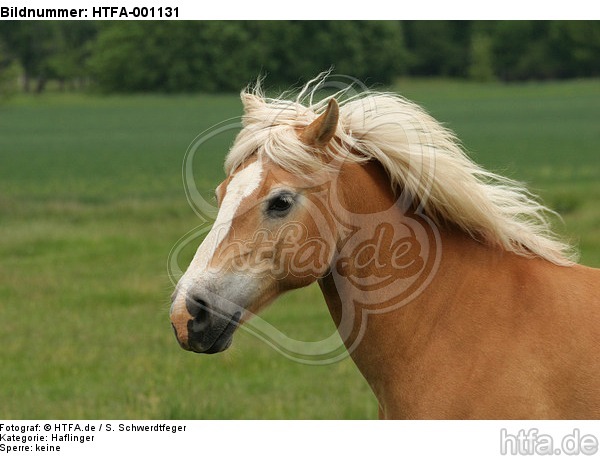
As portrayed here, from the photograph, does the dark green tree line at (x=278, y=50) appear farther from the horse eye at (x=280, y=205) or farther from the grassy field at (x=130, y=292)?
the horse eye at (x=280, y=205)

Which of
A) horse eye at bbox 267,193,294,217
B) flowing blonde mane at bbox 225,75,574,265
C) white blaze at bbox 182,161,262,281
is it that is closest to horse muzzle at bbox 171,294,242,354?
white blaze at bbox 182,161,262,281

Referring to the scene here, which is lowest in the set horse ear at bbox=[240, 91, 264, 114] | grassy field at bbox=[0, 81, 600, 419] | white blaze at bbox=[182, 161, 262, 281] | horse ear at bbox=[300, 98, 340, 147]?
grassy field at bbox=[0, 81, 600, 419]

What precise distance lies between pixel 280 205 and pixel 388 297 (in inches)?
24.0

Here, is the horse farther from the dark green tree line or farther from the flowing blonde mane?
the dark green tree line

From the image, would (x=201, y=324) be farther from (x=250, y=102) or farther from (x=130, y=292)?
(x=130, y=292)

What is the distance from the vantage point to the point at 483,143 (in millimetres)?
33469

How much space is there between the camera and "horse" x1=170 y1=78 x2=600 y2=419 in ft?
11.0

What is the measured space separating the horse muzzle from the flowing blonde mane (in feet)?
2.04

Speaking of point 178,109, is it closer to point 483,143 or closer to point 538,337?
point 483,143

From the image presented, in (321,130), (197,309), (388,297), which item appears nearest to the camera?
(197,309)

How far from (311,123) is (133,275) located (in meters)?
9.78

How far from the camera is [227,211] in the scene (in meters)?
3.36

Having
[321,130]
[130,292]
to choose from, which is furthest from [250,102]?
[130,292]
